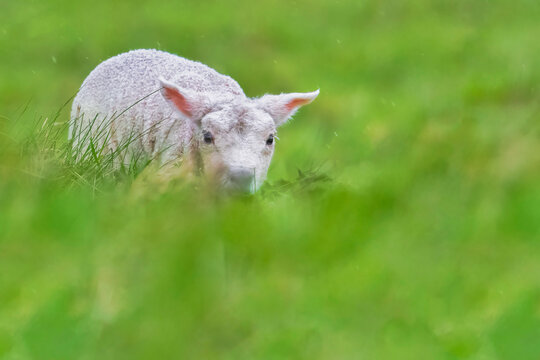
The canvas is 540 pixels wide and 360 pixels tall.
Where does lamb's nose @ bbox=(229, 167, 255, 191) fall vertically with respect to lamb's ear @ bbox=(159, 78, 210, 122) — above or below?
below

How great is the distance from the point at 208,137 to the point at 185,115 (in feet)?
1.12

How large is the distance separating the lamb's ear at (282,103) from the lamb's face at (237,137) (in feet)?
0.53

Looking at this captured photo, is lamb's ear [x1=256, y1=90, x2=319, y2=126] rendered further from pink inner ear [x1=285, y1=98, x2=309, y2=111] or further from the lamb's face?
the lamb's face

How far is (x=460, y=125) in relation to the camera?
142cm

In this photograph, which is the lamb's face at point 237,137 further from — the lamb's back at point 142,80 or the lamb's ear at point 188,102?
the lamb's back at point 142,80

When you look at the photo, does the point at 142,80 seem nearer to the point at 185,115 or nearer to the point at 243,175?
the point at 185,115

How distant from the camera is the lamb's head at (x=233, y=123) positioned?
16.4 ft

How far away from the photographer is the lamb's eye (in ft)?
17.3

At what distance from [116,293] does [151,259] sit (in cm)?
6

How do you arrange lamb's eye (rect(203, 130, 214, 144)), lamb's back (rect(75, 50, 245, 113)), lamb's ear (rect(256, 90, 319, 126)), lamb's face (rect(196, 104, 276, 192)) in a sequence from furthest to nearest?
lamb's back (rect(75, 50, 245, 113)) < lamb's ear (rect(256, 90, 319, 126)) < lamb's eye (rect(203, 130, 214, 144)) < lamb's face (rect(196, 104, 276, 192))

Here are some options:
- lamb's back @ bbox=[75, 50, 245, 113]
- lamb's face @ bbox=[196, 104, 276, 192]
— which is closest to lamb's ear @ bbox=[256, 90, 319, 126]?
lamb's face @ bbox=[196, 104, 276, 192]

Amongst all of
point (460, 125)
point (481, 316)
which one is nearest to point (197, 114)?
point (460, 125)

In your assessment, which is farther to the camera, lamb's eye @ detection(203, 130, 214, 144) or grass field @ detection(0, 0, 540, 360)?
lamb's eye @ detection(203, 130, 214, 144)

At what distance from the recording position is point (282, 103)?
5.63 meters
